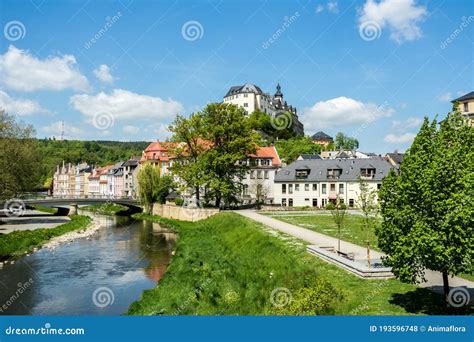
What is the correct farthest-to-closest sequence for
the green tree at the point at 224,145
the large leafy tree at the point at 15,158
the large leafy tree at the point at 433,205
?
1. the green tree at the point at 224,145
2. the large leafy tree at the point at 15,158
3. the large leafy tree at the point at 433,205

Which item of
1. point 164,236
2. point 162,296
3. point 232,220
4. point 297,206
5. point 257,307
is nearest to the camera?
point 257,307

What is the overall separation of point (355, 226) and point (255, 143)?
25327mm

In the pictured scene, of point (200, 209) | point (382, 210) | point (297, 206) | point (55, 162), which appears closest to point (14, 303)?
point (382, 210)

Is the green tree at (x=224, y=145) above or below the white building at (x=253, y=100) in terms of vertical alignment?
below

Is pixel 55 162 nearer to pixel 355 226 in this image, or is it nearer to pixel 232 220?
pixel 232 220

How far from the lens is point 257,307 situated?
2067 cm

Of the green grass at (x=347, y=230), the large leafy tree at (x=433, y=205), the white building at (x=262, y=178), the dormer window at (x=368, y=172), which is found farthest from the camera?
the white building at (x=262, y=178)

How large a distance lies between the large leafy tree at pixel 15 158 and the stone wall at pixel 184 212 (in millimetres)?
20619

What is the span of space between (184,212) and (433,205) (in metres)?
53.1

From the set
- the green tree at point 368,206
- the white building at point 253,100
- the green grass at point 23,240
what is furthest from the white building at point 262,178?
the white building at point 253,100

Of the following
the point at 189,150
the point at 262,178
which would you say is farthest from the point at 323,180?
the point at 189,150

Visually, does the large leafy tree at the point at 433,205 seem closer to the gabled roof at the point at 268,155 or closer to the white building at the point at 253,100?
the gabled roof at the point at 268,155

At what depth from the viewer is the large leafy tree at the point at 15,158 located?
55156 millimetres

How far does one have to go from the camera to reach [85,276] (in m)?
33.6
